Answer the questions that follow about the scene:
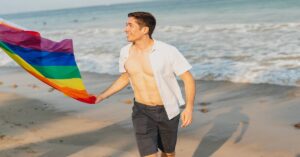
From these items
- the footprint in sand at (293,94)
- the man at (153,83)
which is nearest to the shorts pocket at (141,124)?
the man at (153,83)

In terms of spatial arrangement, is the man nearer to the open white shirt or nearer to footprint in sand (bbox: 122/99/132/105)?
the open white shirt

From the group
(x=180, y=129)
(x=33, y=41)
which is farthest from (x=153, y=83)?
(x=180, y=129)

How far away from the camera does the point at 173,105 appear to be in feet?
13.9

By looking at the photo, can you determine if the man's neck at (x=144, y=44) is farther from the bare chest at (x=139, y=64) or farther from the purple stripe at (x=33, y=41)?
the purple stripe at (x=33, y=41)

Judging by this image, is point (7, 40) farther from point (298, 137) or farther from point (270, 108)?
point (270, 108)

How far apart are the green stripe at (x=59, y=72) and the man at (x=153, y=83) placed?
94cm

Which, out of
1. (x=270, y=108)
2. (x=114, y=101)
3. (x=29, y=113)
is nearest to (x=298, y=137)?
(x=270, y=108)

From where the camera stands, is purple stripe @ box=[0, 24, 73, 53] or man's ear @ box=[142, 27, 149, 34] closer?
man's ear @ box=[142, 27, 149, 34]

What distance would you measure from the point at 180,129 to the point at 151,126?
2863 mm

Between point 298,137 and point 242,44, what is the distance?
11.5m

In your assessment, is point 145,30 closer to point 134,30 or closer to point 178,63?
point 134,30

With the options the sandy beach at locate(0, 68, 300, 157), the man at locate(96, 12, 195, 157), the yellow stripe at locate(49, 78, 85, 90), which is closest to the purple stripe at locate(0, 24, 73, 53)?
the yellow stripe at locate(49, 78, 85, 90)

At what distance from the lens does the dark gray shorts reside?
426 centimetres

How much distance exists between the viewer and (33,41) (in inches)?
211
